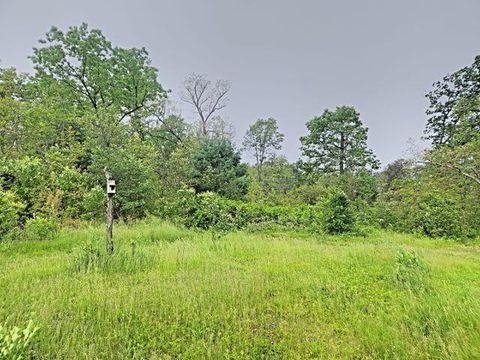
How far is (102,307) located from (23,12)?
673 inches

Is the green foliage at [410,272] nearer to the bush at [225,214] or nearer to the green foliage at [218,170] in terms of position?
the bush at [225,214]

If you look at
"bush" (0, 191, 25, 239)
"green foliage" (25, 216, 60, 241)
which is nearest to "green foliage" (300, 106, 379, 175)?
"green foliage" (25, 216, 60, 241)

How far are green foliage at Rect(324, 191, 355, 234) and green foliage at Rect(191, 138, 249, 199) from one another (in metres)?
6.51

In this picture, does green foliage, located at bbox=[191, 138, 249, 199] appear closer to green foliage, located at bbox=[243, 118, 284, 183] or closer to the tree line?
the tree line

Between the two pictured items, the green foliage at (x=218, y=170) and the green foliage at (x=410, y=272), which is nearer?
the green foliage at (x=410, y=272)

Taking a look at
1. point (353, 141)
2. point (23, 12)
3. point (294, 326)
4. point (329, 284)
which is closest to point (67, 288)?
point (294, 326)

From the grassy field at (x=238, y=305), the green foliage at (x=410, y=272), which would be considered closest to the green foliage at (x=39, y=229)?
the grassy field at (x=238, y=305)

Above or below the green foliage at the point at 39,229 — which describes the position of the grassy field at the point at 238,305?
below

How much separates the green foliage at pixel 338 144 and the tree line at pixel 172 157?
0.09 metres

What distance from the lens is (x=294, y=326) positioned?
3.24 m

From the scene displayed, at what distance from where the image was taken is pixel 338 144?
22.5m

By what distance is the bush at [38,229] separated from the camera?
7.17 metres

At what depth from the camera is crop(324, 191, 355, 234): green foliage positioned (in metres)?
10.9

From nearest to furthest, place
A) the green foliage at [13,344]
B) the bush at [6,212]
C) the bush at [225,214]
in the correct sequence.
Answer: the green foliage at [13,344]
the bush at [6,212]
the bush at [225,214]
